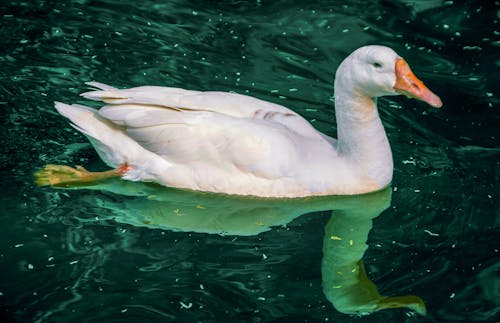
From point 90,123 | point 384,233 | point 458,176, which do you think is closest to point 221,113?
point 90,123

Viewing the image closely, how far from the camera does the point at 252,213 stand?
621 cm

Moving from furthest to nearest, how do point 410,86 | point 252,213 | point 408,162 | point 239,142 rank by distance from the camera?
point 408,162, point 252,213, point 239,142, point 410,86

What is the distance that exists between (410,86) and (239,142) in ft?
3.76

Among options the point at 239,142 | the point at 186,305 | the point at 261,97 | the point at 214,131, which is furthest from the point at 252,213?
the point at 261,97

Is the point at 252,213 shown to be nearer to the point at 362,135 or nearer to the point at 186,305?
the point at 362,135

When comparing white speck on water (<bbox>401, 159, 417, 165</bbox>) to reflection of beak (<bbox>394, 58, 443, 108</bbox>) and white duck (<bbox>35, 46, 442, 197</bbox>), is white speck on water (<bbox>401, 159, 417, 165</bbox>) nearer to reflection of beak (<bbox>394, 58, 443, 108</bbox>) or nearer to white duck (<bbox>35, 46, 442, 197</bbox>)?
white duck (<bbox>35, 46, 442, 197</bbox>)

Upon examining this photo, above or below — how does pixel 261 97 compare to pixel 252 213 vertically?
above

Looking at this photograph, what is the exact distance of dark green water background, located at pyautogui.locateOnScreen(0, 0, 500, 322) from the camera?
17.2ft

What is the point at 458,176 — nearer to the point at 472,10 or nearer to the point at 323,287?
the point at 323,287

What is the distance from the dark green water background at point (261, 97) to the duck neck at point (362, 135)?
0.31 metres

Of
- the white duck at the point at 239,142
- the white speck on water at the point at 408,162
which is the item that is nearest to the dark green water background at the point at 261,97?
the white speck on water at the point at 408,162

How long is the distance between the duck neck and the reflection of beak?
310 millimetres

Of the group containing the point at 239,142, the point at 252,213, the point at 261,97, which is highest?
the point at 239,142

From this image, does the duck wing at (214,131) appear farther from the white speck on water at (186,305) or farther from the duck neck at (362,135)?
the white speck on water at (186,305)
